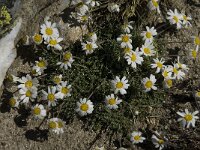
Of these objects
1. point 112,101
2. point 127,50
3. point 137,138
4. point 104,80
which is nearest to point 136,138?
point 137,138

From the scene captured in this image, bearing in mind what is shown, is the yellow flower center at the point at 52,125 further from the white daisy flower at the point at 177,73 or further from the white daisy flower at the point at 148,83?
the white daisy flower at the point at 177,73

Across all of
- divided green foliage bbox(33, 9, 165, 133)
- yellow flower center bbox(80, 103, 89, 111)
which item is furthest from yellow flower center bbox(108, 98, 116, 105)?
yellow flower center bbox(80, 103, 89, 111)

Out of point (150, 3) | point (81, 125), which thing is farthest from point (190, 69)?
point (81, 125)

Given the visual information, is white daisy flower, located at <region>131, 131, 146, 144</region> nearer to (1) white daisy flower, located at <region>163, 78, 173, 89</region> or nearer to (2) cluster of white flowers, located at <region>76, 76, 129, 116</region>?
(2) cluster of white flowers, located at <region>76, 76, 129, 116</region>

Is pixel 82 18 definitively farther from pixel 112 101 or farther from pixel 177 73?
pixel 177 73

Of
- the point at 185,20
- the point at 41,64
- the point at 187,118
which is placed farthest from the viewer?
the point at 185,20

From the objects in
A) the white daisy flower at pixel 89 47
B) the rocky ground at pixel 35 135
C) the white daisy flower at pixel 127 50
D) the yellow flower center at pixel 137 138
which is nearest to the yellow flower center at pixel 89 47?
the white daisy flower at pixel 89 47
